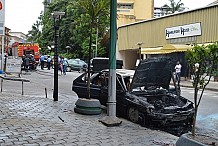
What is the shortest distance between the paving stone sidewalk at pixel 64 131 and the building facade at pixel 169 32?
14.4m

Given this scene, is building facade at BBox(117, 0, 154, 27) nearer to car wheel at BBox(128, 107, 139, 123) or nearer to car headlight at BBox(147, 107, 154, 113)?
car wheel at BBox(128, 107, 139, 123)

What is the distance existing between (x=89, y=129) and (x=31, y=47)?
3213cm

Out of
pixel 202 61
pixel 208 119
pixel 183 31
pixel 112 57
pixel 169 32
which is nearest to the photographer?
pixel 202 61

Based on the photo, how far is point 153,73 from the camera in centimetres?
930

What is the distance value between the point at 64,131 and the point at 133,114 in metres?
2.43

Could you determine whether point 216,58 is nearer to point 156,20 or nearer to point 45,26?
point 156,20

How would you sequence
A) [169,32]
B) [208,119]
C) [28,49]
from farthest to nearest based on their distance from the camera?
[28,49]
[169,32]
[208,119]

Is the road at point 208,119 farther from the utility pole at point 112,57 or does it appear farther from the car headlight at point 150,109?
the utility pole at point 112,57

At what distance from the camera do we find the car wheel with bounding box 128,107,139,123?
855cm

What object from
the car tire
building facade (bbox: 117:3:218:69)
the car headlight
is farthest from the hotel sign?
the car headlight

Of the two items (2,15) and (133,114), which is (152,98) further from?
(2,15)

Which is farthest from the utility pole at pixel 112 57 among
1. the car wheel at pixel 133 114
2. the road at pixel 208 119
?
the road at pixel 208 119

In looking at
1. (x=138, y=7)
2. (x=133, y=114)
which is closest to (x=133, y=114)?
(x=133, y=114)

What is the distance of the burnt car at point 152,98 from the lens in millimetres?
8113
